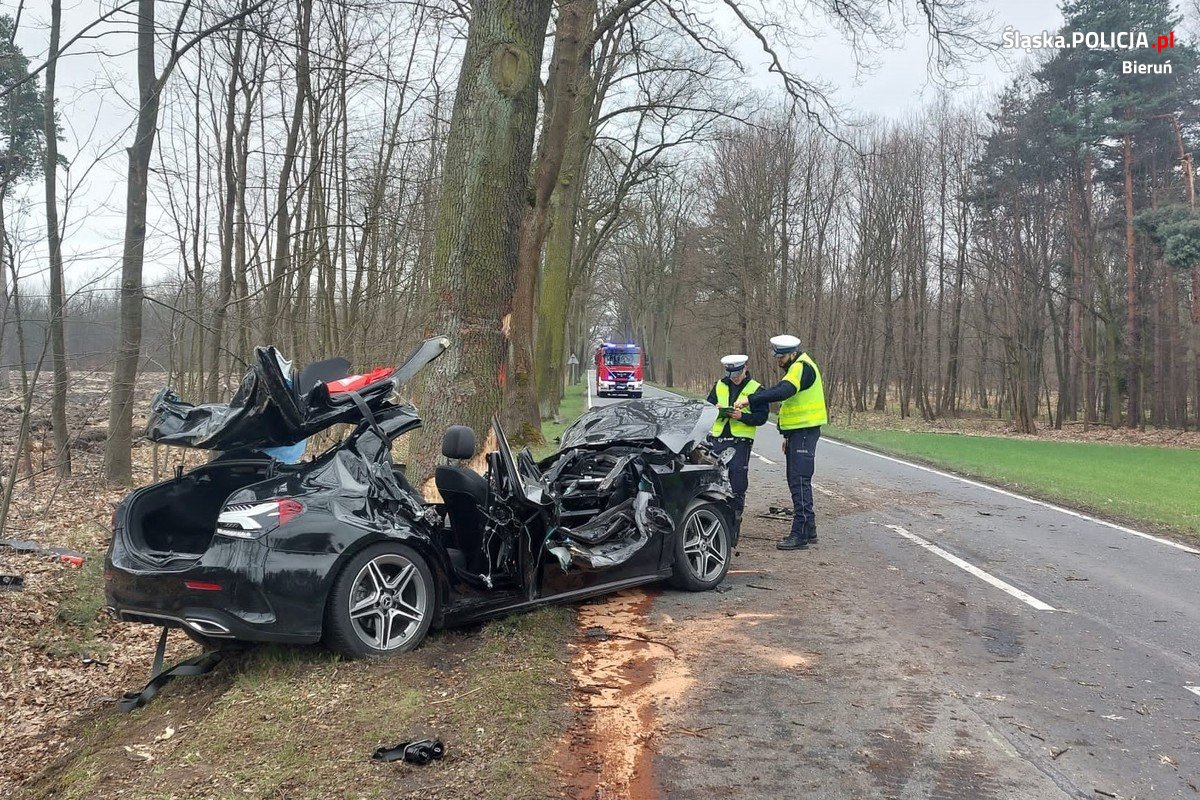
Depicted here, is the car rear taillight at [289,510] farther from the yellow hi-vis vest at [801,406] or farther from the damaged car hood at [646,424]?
the yellow hi-vis vest at [801,406]

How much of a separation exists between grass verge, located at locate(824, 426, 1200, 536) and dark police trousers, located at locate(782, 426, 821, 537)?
16.8 ft

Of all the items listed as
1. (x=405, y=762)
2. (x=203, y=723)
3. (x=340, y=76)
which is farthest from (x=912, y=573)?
(x=340, y=76)

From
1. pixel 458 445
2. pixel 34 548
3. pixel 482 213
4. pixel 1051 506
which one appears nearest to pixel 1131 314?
pixel 1051 506

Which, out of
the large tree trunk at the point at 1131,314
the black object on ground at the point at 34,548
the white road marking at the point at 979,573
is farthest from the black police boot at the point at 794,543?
the large tree trunk at the point at 1131,314

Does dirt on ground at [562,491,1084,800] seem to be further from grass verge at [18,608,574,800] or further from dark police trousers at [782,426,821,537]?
dark police trousers at [782,426,821,537]

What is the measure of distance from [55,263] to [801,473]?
24.9ft

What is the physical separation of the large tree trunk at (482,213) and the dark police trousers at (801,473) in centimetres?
313

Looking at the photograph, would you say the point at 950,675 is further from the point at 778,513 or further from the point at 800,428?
the point at 778,513

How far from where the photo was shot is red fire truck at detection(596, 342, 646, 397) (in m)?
47.0

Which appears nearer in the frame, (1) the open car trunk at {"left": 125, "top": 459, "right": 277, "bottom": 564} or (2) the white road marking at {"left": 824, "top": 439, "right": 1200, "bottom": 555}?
(1) the open car trunk at {"left": 125, "top": 459, "right": 277, "bottom": 564}

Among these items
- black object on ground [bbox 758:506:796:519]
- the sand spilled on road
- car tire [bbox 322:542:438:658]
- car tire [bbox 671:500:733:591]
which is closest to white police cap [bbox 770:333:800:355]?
black object on ground [bbox 758:506:796:519]

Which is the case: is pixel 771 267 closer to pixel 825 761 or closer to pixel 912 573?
pixel 912 573

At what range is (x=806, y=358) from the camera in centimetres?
863

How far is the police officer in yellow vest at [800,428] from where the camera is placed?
27.1 feet
